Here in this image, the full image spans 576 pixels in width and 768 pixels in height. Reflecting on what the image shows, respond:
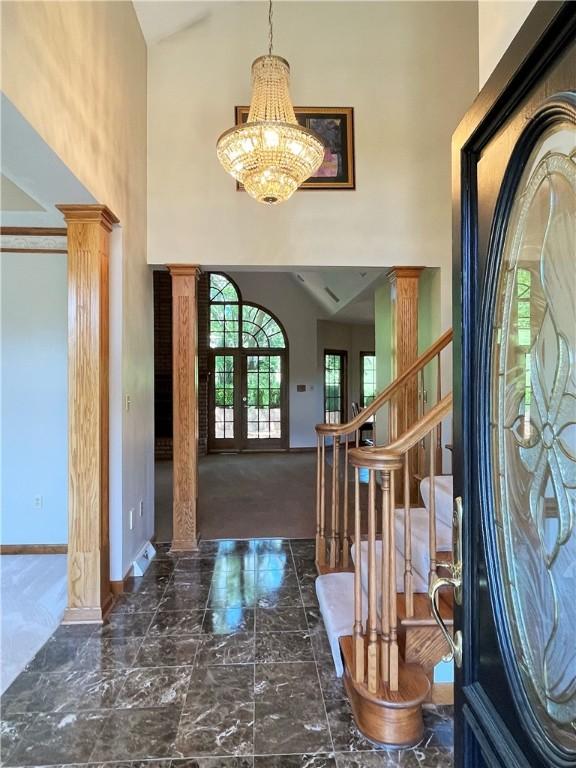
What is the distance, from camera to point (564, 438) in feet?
2.21

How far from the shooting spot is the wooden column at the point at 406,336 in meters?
4.16

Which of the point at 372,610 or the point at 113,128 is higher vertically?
the point at 113,128

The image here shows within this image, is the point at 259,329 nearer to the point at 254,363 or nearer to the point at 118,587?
the point at 254,363

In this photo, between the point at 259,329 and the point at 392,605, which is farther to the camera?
the point at 259,329

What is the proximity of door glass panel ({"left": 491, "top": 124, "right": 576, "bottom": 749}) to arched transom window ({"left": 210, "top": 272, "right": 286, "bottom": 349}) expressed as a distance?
8795 millimetres

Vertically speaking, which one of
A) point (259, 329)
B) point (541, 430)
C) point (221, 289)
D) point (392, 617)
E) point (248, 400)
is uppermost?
point (221, 289)

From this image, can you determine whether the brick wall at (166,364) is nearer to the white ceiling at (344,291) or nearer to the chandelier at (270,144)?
the white ceiling at (344,291)

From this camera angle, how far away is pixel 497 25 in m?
1.07

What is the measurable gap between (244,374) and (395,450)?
791cm

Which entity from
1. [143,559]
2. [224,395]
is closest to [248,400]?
[224,395]

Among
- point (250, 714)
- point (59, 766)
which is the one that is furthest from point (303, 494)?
point (59, 766)

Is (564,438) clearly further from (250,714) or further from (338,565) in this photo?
(338,565)

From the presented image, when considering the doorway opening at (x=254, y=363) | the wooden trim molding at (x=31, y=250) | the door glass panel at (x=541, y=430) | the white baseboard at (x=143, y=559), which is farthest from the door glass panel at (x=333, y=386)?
the door glass panel at (x=541, y=430)

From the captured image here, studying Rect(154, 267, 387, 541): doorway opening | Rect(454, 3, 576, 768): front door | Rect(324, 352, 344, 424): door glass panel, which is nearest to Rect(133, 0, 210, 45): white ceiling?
Rect(454, 3, 576, 768): front door
